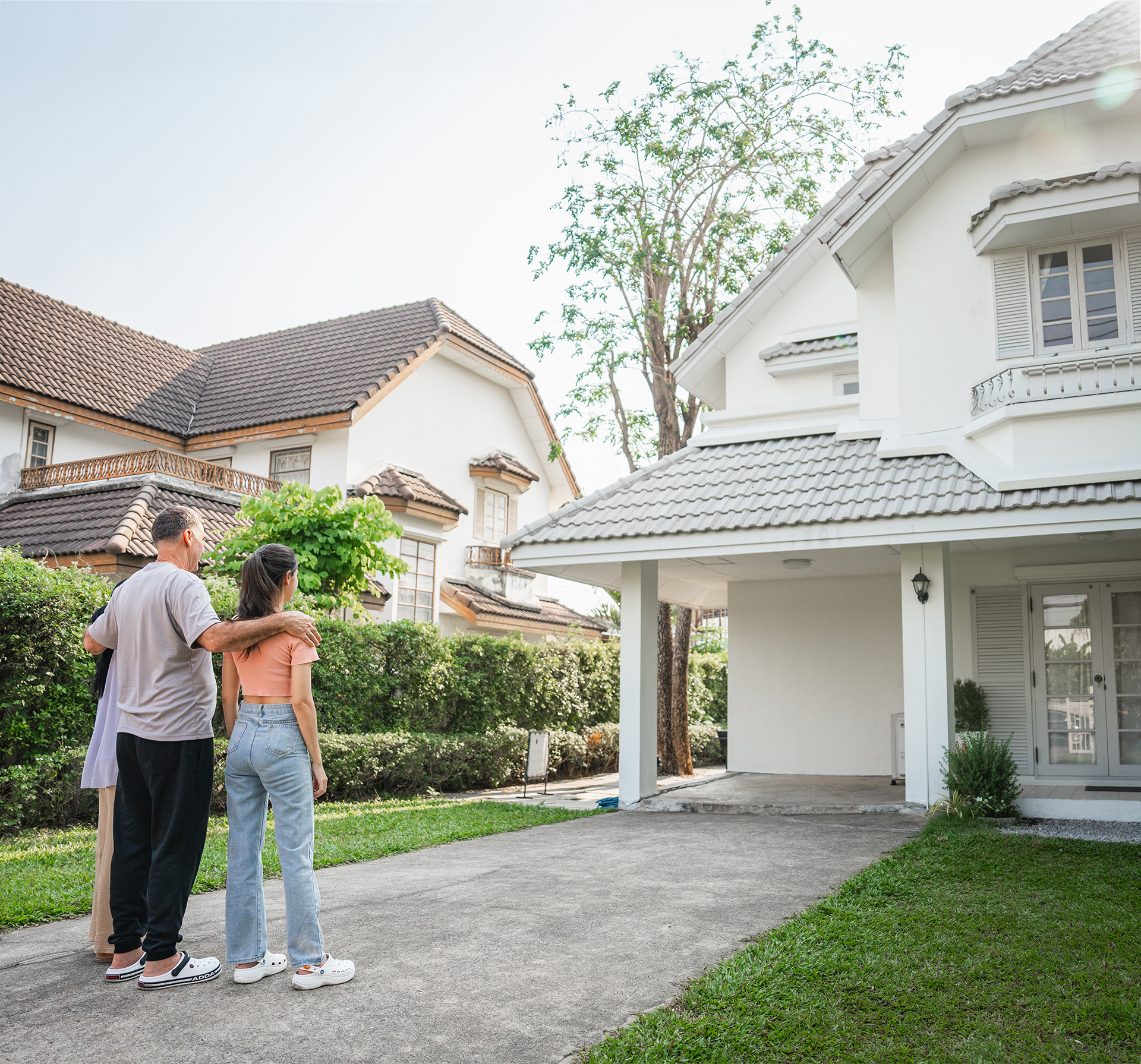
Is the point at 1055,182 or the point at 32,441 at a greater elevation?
the point at 1055,182

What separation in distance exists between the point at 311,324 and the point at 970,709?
2098cm

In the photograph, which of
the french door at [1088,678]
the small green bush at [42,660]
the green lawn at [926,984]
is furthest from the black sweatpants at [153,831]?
the french door at [1088,678]

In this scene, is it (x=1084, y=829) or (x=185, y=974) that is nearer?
(x=185, y=974)

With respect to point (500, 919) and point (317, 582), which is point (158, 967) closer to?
point (500, 919)

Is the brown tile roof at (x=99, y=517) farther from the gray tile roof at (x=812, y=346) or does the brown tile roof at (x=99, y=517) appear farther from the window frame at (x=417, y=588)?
the gray tile roof at (x=812, y=346)

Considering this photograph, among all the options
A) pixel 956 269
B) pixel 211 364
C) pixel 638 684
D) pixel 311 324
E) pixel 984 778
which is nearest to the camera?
pixel 984 778

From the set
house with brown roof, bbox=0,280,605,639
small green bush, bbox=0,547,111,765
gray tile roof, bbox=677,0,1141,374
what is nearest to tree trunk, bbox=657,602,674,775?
house with brown roof, bbox=0,280,605,639

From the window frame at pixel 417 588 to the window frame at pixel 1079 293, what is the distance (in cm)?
1456

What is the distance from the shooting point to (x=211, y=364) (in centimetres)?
2667

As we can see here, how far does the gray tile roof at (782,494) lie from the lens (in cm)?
976

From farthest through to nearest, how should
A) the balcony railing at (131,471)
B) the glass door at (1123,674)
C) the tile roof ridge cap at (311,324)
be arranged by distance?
the tile roof ridge cap at (311,324) < the balcony railing at (131,471) < the glass door at (1123,674)

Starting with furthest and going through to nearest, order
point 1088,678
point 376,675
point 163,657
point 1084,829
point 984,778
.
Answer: point 376,675
point 1088,678
point 984,778
point 1084,829
point 163,657

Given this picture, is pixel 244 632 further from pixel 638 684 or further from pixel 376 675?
pixel 376 675

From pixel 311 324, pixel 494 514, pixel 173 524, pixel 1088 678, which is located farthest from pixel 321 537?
pixel 311 324
